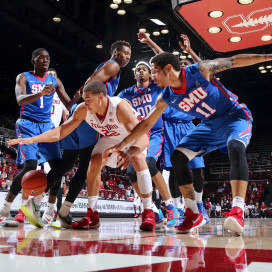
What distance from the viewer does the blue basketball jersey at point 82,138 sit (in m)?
3.43

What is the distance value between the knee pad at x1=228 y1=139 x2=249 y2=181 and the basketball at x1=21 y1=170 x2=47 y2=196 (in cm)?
168

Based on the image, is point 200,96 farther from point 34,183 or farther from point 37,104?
point 37,104

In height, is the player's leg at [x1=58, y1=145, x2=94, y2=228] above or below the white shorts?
below

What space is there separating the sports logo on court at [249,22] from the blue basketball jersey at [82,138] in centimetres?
358

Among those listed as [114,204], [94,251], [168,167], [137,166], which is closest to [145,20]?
[114,204]

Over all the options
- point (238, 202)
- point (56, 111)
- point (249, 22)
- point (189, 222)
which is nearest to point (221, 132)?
point (238, 202)

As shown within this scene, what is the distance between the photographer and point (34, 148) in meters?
3.57

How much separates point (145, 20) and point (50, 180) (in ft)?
26.5

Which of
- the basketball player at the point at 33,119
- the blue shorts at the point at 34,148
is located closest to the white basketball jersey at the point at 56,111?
the basketball player at the point at 33,119

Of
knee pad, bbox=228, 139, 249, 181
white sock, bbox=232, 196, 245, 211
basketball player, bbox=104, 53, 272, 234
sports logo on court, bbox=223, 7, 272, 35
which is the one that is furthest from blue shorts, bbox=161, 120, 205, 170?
sports logo on court, bbox=223, 7, 272, 35

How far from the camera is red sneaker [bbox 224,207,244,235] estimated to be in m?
2.21

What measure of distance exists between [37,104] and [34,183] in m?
1.10

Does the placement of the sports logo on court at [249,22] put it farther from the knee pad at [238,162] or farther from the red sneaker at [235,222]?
the red sneaker at [235,222]

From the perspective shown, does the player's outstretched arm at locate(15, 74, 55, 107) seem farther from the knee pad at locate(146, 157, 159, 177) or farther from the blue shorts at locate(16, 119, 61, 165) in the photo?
the knee pad at locate(146, 157, 159, 177)
